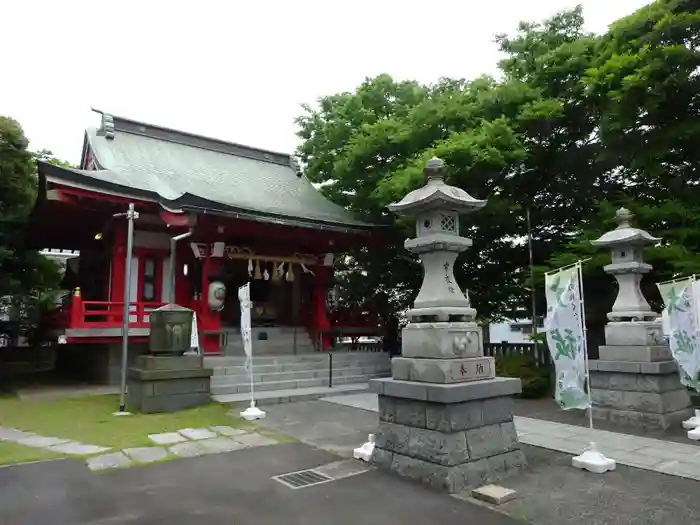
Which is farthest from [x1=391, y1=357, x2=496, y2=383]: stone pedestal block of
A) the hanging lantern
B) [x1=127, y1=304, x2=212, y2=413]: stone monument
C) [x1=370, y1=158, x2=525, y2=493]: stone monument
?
the hanging lantern

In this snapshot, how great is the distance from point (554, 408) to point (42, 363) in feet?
62.7

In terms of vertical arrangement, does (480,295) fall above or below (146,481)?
above

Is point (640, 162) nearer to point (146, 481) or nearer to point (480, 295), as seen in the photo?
point (480, 295)

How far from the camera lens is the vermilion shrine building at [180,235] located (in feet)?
40.8

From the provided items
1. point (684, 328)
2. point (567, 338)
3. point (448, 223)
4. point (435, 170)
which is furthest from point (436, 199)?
point (684, 328)

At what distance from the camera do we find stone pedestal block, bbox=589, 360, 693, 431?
27.0 feet

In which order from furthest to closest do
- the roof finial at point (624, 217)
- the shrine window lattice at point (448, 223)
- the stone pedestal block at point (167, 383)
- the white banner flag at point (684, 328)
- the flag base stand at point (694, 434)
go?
the stone pedestal block at point (167, 383)
the roof finial at point (624, 217)
the white banner flag at point (684, 328)
the flag base stand at point (694, 434)
the shrine window lattice at point (448, 223)

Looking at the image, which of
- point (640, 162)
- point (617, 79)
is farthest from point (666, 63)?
point (640, 162)

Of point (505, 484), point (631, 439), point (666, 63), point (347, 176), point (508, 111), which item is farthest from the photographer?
point (347, 176)

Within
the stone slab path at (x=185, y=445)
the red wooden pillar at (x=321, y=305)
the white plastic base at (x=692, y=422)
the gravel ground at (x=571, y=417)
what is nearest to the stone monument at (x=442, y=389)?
the stone slab path at (x=185, y=445)

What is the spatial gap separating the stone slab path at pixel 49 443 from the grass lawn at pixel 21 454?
0.43 ft

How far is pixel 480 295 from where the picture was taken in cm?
1616

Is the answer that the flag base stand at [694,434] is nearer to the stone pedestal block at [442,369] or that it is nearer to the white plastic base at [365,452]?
the stone pedestal block at [442,369]

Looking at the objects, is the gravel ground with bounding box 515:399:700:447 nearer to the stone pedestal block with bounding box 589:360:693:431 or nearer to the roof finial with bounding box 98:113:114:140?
the stone pedestal block with bounding box 589:360:693:431
